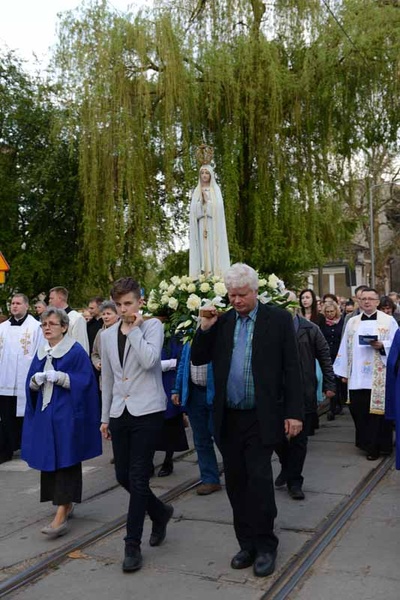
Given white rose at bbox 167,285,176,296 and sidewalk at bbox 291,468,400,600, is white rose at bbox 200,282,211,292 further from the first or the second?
sidewalk at bbox 291,468,400,600

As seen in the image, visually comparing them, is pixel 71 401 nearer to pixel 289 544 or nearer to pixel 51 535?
pixel 51 535

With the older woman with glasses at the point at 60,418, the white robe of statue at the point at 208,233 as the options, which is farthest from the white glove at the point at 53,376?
the white robe of statue at the point at 208,233

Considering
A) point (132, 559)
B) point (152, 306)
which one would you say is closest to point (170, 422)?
point (152, 306)

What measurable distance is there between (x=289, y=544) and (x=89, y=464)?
12.4 feet

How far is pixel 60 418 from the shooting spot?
5773 mm

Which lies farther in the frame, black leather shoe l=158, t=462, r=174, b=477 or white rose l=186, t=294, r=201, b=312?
black leather shoe l=158, t=462, r=174, b=477

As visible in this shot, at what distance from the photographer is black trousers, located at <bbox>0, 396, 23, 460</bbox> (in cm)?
894

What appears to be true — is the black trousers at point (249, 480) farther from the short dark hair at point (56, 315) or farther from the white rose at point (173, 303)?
the white rose at point (173, 303)

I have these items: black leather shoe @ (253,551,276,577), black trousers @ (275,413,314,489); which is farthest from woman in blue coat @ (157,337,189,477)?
black leather shoe @ (253,551,276,577)

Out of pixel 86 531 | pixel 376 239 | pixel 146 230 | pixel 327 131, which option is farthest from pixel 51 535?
pixel 376 239

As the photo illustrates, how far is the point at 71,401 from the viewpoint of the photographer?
5.82 meters

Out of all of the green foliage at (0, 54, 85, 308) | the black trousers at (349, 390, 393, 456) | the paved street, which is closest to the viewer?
the paved street

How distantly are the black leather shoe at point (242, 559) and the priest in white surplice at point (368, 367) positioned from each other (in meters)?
3.88

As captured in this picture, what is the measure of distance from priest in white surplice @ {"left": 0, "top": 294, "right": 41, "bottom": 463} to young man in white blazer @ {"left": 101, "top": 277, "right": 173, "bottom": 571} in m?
3.92
